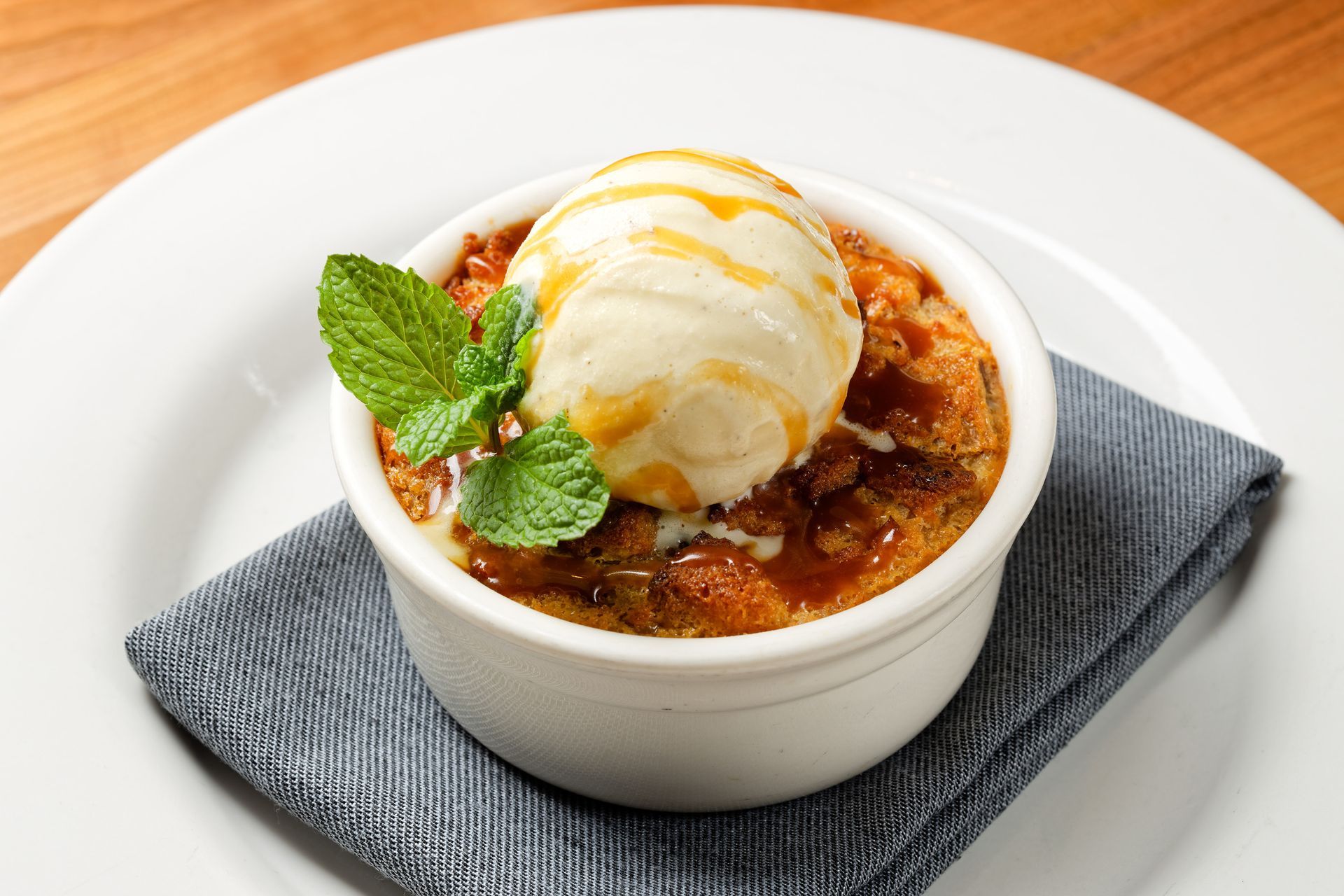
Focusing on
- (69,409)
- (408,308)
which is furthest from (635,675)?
(69,409)

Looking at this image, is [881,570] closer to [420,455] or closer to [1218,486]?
[420,455]

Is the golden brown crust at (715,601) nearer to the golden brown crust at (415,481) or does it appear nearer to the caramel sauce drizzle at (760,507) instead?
the caramel sauce drizzle at (760,507)

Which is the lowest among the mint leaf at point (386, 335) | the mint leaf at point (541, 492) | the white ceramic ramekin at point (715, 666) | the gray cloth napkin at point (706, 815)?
the gray cloth napkin at point (706, 815)

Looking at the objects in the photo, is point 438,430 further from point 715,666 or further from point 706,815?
point 706,815

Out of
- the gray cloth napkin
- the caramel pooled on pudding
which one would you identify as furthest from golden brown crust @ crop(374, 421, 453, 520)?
the gray cloth napkin

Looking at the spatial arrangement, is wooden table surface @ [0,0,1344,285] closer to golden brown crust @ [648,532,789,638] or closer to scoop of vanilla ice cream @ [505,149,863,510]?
scoop of vanilla ice cream @ [505,149,863,510]

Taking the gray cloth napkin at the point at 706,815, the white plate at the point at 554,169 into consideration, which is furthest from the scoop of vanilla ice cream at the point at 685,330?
the white plate at the point at 554,169
